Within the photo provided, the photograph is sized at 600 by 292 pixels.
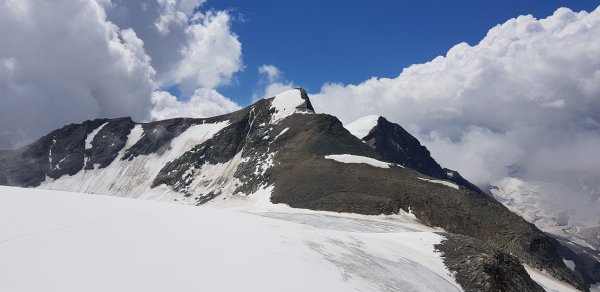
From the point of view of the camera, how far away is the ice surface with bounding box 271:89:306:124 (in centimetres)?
12769

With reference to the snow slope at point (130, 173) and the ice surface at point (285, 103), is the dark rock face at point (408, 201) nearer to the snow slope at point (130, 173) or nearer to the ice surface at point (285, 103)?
the ice surface at point (285, 103)

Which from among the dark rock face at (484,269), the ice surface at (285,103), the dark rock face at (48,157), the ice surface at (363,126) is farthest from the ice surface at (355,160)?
the dark rock face at (48,157)

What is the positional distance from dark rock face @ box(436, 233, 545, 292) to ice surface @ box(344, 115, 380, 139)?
144599mm

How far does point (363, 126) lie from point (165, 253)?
577ft

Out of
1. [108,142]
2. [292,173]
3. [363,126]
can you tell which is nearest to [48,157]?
[108,142]

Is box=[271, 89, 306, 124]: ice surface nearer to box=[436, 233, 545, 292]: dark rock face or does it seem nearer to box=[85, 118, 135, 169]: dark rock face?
box=[85, 118, 135, 169]: dark rock face

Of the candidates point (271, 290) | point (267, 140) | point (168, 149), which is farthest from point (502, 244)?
point (168, 149)

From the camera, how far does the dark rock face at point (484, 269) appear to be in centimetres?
2434

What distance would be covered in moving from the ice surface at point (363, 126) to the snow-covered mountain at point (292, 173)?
69 centimetres

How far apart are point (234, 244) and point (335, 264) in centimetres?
449

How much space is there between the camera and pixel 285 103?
134m

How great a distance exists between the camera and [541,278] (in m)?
45.8

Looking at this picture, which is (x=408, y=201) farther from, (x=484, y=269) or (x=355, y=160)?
(x=484, y=269)

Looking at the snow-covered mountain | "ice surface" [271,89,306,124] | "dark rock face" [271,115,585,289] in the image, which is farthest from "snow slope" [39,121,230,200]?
"dark rock face" [271,115,585,289]
